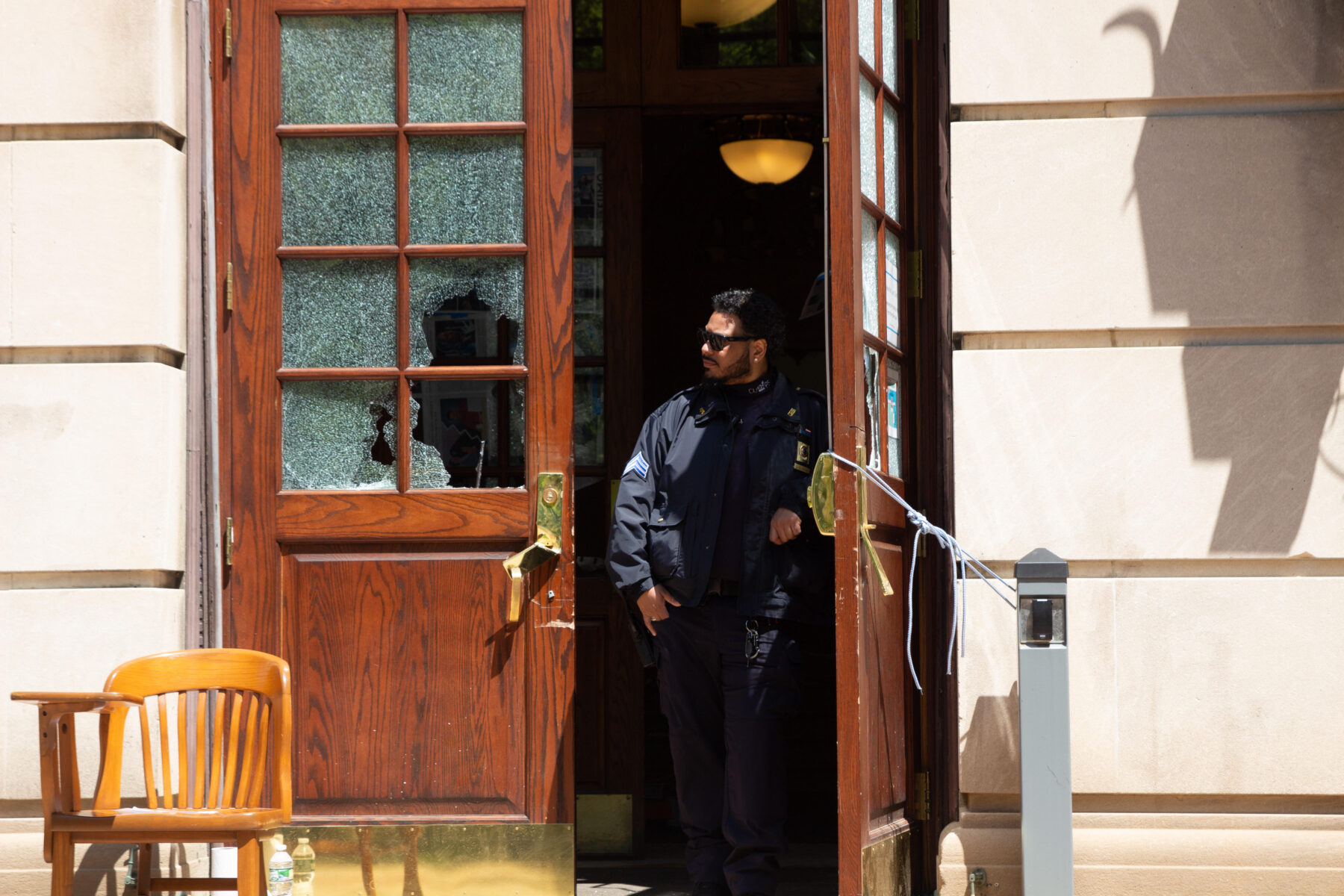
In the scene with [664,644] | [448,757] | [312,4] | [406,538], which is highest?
[312,4]

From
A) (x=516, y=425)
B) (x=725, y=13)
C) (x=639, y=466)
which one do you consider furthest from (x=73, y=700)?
(x=725, y=13)

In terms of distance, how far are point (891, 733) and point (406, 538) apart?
1.70 meters

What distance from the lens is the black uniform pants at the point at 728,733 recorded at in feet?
15.9

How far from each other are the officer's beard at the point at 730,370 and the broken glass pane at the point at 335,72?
1.41 m

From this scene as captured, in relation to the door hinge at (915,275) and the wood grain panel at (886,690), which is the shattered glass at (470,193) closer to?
the door hinge at (915,275)

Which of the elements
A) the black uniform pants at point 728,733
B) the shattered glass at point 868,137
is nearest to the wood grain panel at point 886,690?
the black uniform pants at point 728,733

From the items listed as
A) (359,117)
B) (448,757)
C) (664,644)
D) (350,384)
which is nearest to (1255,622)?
(664,644)

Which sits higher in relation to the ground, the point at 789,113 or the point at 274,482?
the point at 789,113

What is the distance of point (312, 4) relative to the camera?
4.95 metres

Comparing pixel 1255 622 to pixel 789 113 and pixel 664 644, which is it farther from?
pixel 789 113

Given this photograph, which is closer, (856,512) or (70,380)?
(856,512)

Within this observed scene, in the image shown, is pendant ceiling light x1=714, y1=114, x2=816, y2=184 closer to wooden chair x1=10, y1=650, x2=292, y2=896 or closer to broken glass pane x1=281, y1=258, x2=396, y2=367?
broken glass pane x1=281, y1=258, x2=396, y2=367

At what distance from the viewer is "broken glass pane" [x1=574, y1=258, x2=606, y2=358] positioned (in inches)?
255

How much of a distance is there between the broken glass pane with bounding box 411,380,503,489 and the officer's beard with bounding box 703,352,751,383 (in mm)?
775
